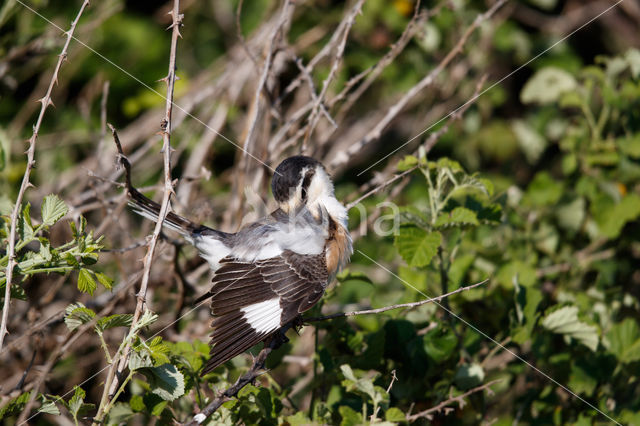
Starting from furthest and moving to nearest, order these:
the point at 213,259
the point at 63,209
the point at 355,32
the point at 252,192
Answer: the point at 355,32
the point at 252,192
the point at 213,259
the point at 63,209

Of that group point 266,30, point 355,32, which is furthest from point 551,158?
point 266,30

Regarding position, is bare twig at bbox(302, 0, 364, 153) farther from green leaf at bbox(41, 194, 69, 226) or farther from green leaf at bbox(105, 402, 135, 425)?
green leaf at bbox(105, 402, 135, 425)

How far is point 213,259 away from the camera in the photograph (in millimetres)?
2740

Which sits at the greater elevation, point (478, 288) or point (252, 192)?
point (252, 192)

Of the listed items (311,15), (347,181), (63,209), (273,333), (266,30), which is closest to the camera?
(63,209)

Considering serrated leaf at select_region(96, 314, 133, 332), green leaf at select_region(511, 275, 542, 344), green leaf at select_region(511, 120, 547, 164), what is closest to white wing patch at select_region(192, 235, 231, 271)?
serrated leaf at select_region(96, 314, 133, 332)

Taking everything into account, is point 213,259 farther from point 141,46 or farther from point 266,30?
point 141,46

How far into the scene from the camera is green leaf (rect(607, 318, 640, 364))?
2643 mm

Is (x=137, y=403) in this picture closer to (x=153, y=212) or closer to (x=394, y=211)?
(x=153, y=212)

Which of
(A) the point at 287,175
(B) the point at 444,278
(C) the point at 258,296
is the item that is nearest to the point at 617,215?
(B) the point at 444,278

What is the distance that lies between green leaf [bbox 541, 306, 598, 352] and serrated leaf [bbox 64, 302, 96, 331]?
5.80 feet

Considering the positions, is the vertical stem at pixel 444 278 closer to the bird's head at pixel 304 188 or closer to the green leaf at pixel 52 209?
the bird's head at pixel 304 188

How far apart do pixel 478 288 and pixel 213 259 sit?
1.19 metres

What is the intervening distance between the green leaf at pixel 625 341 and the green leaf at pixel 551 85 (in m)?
1.46
